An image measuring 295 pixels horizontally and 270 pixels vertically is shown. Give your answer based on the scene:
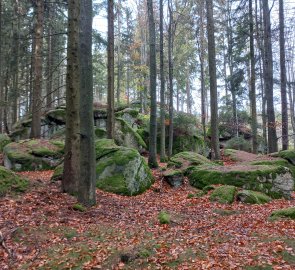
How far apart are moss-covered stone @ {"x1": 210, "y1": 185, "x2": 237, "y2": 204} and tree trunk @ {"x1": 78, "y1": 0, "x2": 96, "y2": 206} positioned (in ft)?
12.9

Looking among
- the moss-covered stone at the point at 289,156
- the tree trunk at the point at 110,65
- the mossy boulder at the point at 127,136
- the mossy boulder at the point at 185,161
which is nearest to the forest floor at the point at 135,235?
the mossy boulder at the point at 185,161

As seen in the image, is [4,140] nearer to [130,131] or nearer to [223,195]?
[130,131]

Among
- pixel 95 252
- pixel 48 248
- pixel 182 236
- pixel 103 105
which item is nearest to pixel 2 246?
pixel 48 248

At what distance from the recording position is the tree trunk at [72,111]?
9023 millimetres

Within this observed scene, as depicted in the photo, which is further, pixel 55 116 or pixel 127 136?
pixel 127 136

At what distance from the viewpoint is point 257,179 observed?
1111 cm

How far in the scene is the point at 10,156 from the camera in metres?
13.5

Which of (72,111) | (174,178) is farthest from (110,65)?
(72,111)

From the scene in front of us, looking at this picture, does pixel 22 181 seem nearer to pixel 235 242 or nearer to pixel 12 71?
pixel 235 242

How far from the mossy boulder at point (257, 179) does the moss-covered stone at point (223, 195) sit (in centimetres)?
119

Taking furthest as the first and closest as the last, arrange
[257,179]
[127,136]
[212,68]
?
1. [127,136]
2. [212,68]
3. [257,179]

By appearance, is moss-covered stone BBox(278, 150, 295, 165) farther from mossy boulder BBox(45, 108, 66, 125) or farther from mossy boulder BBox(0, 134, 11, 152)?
mossy boulder BBox(0, 134, 11, 152)

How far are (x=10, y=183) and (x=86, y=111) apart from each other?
311 cm

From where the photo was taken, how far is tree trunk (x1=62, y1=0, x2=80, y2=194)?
9.02 m
